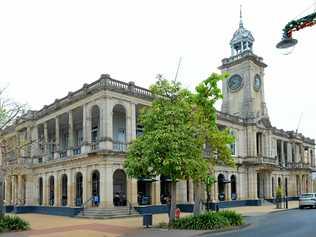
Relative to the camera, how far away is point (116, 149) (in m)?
A: 31.8

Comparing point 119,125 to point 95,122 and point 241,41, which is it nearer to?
point 95,122

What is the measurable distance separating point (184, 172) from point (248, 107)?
2845 centimetres

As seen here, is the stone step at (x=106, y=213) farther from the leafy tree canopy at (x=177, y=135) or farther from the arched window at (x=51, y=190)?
the arched window at (x=51, y=190)

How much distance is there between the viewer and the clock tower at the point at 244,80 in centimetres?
4828

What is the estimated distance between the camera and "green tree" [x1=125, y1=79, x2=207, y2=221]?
2114cm

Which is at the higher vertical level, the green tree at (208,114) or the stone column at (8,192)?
the green tree at (208,114)

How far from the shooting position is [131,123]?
32938 mm

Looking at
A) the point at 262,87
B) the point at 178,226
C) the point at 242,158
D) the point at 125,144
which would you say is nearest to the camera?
the point at 178,226

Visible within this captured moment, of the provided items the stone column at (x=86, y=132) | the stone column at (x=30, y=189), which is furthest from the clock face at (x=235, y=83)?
the stone column at (x=30, y=189)

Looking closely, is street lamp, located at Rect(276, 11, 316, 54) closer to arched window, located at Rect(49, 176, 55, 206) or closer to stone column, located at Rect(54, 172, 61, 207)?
stone column, located at Rect(54, 172, 61, 207)

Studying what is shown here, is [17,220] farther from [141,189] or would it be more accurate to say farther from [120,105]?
[141,189]

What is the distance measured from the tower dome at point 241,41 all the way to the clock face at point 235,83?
3.12 metres

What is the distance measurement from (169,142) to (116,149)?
37.2 feet

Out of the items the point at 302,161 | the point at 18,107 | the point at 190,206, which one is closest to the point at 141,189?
the point at 190,206
